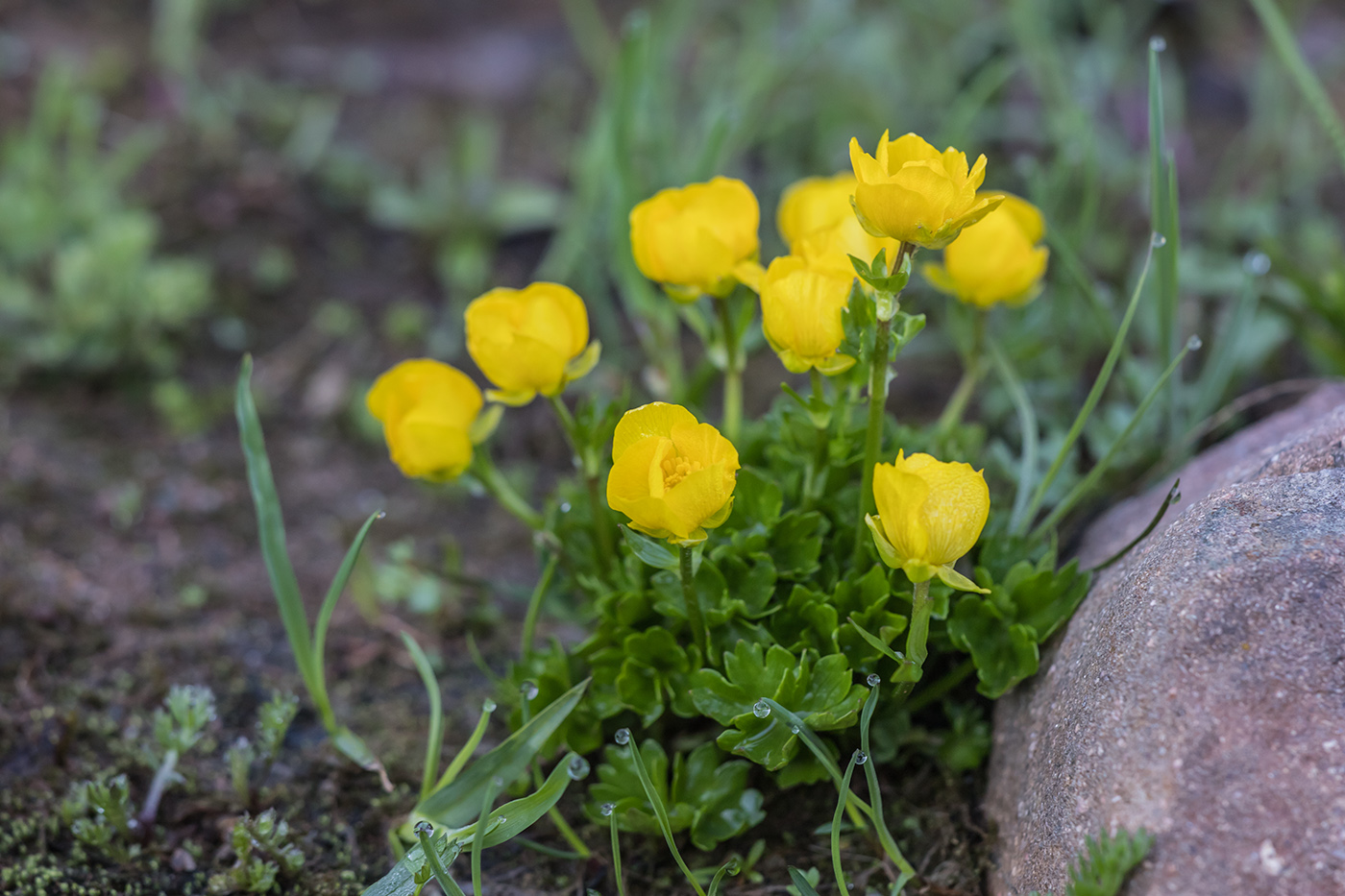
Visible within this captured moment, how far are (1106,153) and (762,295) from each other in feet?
7.36

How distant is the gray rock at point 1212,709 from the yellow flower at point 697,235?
699 millimetres

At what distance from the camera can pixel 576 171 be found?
3.19 meters

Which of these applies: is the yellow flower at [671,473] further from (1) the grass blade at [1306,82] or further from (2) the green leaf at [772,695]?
(1) the grass blade at [1306,82]

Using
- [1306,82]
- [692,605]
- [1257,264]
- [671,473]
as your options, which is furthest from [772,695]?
[1306,82]

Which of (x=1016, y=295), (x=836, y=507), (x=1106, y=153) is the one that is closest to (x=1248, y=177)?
(x=1106, y=153)

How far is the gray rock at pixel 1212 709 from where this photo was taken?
1.10 metres

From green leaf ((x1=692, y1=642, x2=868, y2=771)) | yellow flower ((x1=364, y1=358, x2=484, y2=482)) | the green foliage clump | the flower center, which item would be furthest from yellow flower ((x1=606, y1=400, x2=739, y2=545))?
the green foliage clump

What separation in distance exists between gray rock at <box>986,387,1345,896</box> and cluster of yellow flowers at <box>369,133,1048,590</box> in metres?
0.28

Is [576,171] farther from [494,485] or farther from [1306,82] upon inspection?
[1306,82]

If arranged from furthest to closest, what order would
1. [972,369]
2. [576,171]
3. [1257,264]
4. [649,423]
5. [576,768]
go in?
[576,171]
[1257,264]
[972,369]
[576,768]
[649,423]

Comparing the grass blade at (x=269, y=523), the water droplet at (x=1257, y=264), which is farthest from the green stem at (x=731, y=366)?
the water droplet at (x=1257, y=264)

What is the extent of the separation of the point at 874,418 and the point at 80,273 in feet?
7.14

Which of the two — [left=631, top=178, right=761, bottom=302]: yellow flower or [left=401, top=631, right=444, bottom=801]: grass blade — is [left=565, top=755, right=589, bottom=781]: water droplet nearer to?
[left=401, top=631, right=444, bottom=801]: grass blade

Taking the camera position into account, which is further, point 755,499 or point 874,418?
point 755,499
